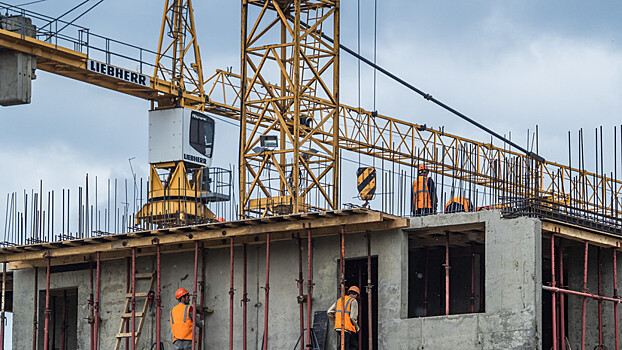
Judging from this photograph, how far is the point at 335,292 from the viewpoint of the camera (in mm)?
27297

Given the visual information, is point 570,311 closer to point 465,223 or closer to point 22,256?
point 465,223

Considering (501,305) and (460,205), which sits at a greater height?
(460,205)

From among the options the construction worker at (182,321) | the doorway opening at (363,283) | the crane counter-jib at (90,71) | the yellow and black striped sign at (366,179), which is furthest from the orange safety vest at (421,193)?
the crane counter-jib at (90,71)

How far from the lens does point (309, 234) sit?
26953mm

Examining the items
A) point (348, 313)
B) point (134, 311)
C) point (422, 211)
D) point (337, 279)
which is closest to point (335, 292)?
point (337, 279)

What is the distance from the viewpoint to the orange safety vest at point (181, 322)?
1072 inches

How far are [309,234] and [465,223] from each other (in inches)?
139

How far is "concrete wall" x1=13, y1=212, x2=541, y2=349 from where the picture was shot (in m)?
24.8

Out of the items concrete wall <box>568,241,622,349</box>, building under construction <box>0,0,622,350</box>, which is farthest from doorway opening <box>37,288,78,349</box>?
concrete wall <box>568,241,622,349</box>

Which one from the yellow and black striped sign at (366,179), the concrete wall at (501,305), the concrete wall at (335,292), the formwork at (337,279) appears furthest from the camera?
the yellow and black striped sign at (366,179)

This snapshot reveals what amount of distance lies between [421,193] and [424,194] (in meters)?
0.86

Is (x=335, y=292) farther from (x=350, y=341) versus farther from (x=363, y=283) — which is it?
(x=363, y=283)

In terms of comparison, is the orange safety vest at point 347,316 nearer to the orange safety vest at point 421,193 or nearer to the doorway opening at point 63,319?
the orange safety vest at point 421,193

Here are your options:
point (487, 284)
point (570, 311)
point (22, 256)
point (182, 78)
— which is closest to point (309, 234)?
point (487, 284)
